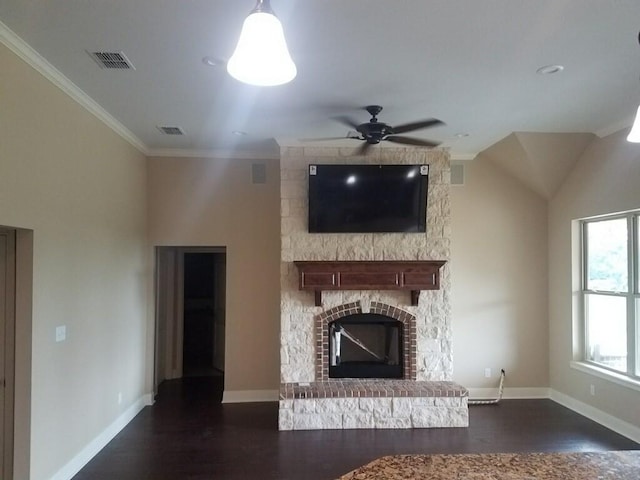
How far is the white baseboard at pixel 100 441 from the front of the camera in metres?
3.55

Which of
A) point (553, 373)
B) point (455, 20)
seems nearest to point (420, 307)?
point (553, 373)

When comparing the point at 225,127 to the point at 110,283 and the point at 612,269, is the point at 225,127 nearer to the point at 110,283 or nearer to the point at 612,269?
the point at 110,283

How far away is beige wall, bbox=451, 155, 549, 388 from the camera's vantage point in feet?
19.0

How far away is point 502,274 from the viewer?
5.87 meters

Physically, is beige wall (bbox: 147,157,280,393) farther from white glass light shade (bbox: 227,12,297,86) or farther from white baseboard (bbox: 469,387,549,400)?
white glass light shade (bbox: 227,12,297,86)

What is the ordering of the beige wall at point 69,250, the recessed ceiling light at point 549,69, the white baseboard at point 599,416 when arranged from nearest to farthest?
the beige wall at point 69,250 < the recessed ceiling light at point 549,69 < the white baseboard at point 599,416

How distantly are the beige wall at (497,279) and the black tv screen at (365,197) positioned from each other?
1.15m

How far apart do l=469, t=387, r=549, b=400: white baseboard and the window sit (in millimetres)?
808

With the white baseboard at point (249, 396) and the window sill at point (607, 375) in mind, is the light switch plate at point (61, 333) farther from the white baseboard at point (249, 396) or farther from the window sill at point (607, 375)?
the window sill at point (607, 375)

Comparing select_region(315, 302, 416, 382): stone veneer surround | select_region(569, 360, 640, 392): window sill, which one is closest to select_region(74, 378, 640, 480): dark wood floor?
select_region(569, 360, 640, 392): window sill

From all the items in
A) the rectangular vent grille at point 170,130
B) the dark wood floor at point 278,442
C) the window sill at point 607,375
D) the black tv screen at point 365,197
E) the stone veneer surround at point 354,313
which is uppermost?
the rectangular vent grille at point 170,130

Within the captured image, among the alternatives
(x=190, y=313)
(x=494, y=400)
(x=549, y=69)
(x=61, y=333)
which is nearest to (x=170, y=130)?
(x=61, y=333)

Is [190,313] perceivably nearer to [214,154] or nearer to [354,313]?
[214,154]

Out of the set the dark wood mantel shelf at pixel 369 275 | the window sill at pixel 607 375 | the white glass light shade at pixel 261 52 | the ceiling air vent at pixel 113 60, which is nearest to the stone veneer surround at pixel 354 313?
the dark wood mantel shelf at pixel 369 275
